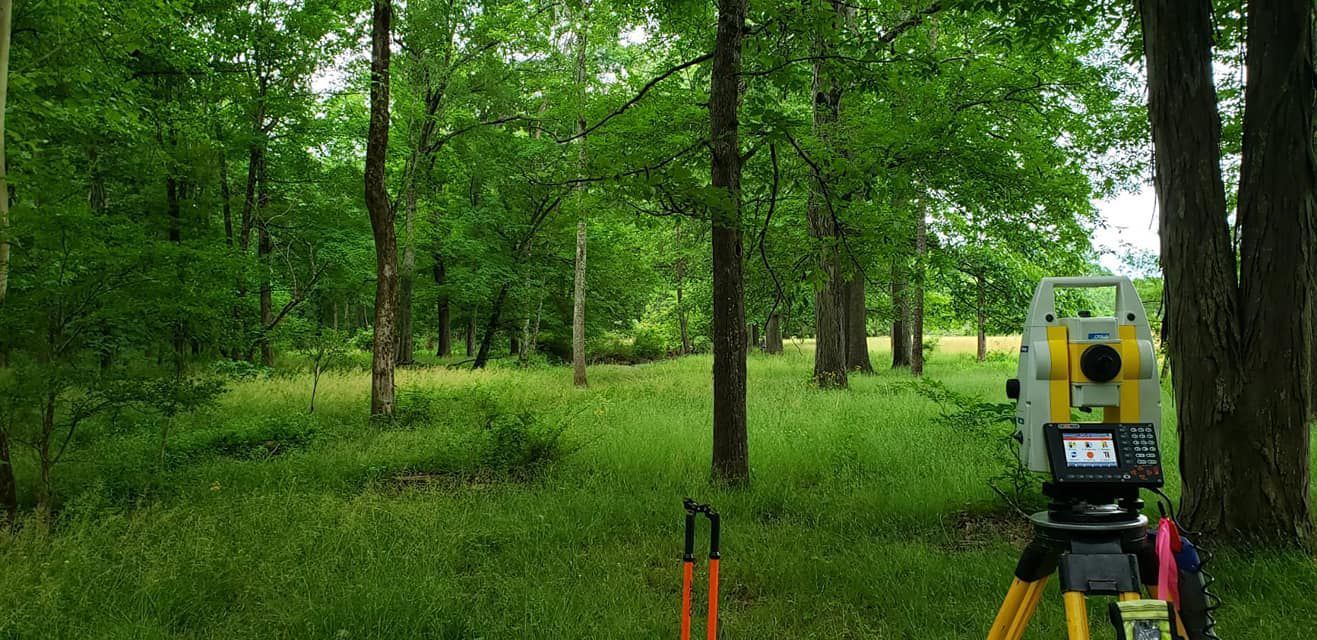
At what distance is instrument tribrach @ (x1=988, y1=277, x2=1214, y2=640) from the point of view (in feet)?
5.34

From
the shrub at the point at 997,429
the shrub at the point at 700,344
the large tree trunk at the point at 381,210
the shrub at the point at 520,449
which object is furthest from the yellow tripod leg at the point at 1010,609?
the shrub at the point at 700,344

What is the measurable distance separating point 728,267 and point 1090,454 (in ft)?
12.4

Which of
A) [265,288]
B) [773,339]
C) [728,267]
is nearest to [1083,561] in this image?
[728,267]

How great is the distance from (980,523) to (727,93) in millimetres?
3829

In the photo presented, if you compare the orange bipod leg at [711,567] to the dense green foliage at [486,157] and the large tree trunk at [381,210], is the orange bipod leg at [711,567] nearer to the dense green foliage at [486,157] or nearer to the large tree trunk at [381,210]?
the dense green foliage at [486,157]

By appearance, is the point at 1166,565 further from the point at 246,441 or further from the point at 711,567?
the point at 246,441

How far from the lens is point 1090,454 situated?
1691mm

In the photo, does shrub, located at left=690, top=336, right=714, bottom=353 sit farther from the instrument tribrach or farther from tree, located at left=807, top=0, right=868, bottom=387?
the instrument tribrach

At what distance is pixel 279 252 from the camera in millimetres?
14852

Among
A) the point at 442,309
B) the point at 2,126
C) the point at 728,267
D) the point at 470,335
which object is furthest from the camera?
the point at 470,335

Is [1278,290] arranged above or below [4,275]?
Answer: below

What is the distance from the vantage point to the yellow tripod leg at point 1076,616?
1560 millimetres

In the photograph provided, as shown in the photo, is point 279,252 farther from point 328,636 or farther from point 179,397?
point 328,636

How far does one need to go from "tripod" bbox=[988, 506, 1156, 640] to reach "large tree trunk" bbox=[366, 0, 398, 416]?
8.61 m
